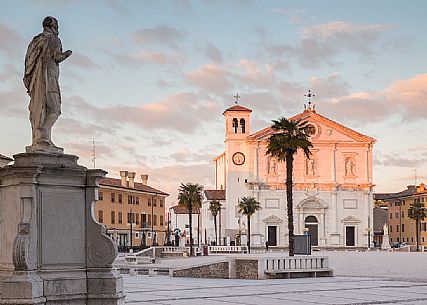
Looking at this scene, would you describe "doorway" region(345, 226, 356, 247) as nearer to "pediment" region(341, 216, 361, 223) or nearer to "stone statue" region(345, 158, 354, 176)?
"pediment" region(341, 216, 361, 223)

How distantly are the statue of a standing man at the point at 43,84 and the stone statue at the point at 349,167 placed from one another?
3940 inches

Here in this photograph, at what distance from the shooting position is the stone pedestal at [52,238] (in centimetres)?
1128

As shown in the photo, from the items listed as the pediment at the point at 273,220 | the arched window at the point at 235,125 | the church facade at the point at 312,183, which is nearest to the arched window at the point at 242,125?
the church facade at the point at 312,183

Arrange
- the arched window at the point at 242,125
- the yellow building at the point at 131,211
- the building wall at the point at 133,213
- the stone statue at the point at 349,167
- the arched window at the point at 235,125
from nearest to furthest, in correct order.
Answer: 1. the building wall at the point at 133,213
2. the yellow building at the point at 131,211
3. the stone statue at the point at 349,167
4. the arched window at the point at 242,125
5. the arched window at the point at 235,125

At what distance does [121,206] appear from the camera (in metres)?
104

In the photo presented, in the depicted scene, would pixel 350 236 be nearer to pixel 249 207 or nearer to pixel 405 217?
pixel 249 207

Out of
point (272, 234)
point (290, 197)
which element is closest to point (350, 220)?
point (272, 234)

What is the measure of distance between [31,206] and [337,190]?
10028 cm

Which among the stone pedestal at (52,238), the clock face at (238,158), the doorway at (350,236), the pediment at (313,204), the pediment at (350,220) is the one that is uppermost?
the clock face at (238,158)

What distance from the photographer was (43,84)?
12164mm

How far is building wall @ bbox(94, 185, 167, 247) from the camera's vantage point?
98.9 metres

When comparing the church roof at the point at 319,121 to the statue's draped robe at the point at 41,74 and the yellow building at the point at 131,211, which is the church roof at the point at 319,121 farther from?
the statue's draped robe at the point at 41,74

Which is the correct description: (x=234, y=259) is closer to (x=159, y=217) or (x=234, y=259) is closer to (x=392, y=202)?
(x=159, y=217)

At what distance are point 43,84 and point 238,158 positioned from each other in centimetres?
9900
